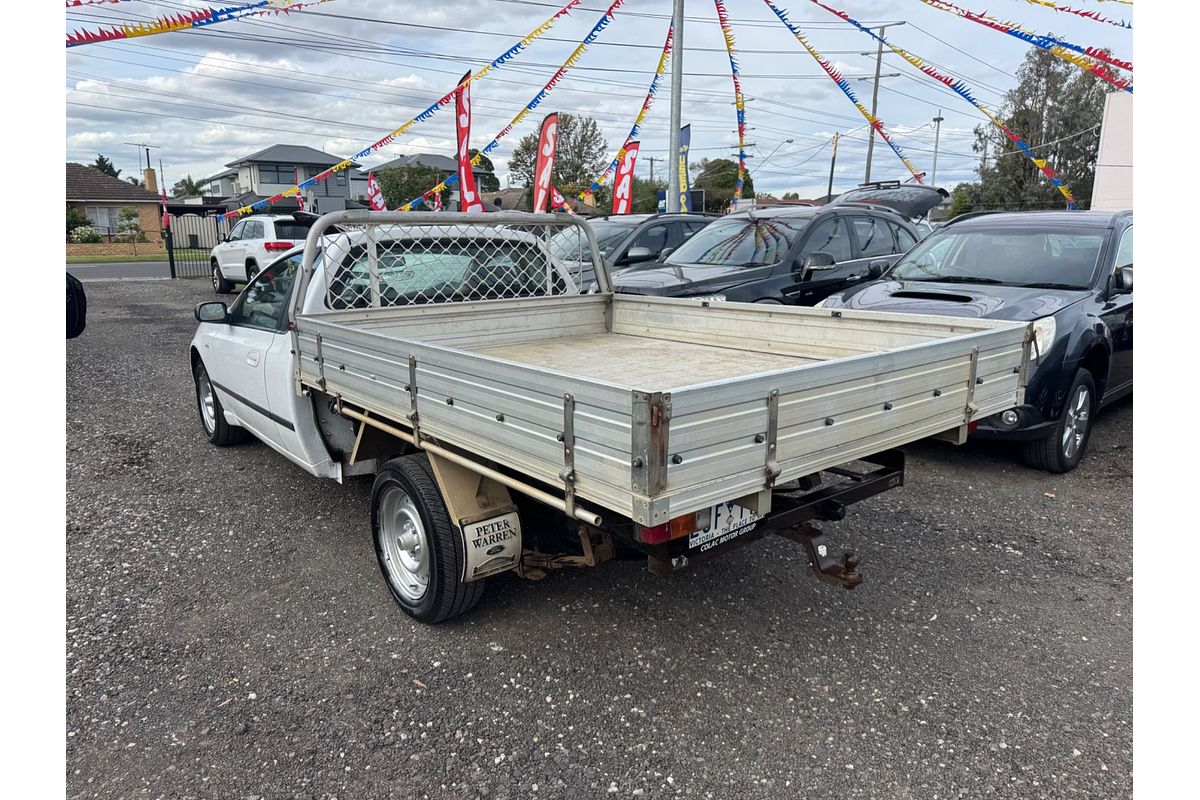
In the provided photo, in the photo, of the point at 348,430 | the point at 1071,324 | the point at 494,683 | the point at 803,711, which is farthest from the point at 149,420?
the point at 1071,324

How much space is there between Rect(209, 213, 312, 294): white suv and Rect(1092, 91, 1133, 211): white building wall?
61.9ft

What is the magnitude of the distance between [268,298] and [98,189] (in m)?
56.9

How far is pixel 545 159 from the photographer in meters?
14.9

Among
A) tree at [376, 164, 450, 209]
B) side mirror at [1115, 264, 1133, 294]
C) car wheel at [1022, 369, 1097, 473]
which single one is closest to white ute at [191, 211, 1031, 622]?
car wheel at [1022, 369, 1097, 473]

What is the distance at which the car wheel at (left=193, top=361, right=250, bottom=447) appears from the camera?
243 inches

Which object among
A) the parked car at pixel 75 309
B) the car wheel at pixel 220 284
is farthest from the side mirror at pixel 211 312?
the car wheel at pixel 220 284

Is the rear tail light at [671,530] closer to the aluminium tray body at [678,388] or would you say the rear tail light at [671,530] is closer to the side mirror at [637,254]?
the aluminium tray body at [678,388]

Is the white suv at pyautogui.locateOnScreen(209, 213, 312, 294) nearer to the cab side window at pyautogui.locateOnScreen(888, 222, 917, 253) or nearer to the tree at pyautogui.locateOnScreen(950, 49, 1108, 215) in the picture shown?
the cab side window at pyautogui.locateOnScreen(888, 222, 917, 253)

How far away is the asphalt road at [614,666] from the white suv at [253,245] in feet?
41.0

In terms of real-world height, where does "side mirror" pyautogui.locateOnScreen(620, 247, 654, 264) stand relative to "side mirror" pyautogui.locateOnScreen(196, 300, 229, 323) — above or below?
above

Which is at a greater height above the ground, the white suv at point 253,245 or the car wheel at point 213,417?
the white suv at point 253,245

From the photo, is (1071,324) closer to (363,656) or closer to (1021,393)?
(1021,393)

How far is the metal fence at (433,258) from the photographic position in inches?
176

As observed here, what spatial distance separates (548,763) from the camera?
2697 mm
